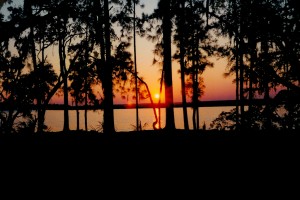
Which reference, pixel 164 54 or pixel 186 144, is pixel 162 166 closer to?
pixel 186 144

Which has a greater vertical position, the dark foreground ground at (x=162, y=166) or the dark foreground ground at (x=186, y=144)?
the dark foreground ground at (x=186, y=144)

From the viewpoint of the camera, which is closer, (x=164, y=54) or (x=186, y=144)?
(x=186, y=144)

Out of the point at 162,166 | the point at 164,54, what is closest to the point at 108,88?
the point at 164,54

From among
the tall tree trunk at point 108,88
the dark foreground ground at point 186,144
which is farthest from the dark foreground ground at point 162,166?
the tall tree trunk at point 108,88

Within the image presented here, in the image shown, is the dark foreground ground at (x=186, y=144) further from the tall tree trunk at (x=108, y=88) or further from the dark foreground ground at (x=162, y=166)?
the tall tree trunk at (x=108, y=88)

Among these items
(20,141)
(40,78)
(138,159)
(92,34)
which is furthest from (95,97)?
(138,159)

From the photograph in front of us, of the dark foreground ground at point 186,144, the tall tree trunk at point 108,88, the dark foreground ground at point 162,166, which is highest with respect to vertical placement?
the tall tree trunk at point 108,88

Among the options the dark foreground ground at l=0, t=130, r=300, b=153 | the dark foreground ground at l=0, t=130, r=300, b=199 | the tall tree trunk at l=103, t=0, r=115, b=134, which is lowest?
the dark foreground ground at l=0, t=130, r=300, b=199

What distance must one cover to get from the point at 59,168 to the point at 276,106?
281 inches

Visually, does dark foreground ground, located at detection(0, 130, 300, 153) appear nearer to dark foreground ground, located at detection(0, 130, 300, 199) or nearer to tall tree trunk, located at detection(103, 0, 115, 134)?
dark foreground ground, located at detection(0, 130, 300, 199)

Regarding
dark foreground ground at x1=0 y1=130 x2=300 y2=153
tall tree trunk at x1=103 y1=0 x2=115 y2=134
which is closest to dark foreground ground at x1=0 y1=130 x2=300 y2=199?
dark foreground ground at x1=0 y1=130 x2=300 y2=153

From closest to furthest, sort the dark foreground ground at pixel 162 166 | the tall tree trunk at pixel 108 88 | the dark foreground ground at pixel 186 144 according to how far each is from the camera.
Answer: the dark foreground ground at pixel 162 166, the dark foreground ground at pixel 186 144, the tall tree trunk at pixel 108 88

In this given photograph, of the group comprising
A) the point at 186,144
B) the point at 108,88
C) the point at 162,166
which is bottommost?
the point at 162,166

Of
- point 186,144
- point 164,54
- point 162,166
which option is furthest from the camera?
point 164,54
